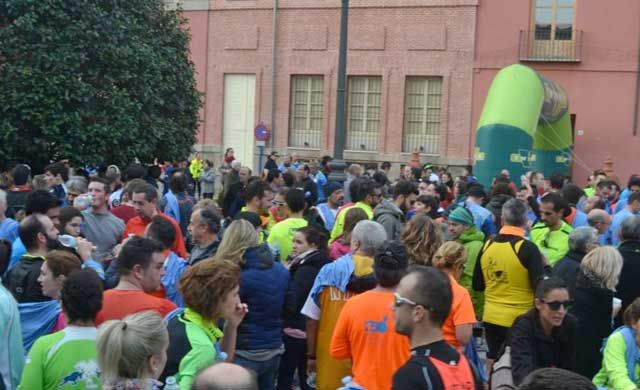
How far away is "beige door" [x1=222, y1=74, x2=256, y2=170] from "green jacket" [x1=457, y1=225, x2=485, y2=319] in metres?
28.6

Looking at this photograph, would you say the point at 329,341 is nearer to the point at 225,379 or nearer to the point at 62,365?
the point at 62,365

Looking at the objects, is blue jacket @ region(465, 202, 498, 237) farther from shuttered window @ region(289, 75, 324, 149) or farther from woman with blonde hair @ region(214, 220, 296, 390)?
shuttered window @ region(289, 75, 324, 149)

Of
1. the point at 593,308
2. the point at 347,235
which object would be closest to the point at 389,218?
the point at 347,235

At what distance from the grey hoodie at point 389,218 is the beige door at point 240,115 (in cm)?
2722

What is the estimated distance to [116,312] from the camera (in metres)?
5.79

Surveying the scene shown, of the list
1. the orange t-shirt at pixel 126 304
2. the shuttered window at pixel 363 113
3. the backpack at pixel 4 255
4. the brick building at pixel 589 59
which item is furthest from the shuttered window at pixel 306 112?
the orange t-shirt at pixel 126 304

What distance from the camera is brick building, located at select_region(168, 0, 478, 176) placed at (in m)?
33.8

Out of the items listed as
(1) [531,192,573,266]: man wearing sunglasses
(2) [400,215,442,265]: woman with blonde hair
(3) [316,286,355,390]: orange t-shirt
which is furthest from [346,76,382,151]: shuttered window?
(3) [316,286,355,390]: orange t-shirt

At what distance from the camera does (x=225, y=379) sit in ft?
9.75

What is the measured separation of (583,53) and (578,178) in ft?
12.7

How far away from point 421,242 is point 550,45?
2578cm

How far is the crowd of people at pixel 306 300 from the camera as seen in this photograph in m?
4.74

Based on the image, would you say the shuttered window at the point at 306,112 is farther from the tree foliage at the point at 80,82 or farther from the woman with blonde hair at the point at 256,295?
the woman with blonde hair at the point at 256,295

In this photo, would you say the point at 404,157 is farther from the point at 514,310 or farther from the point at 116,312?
the point at 116,312
